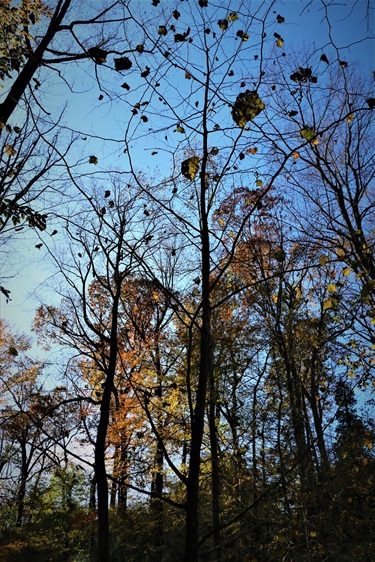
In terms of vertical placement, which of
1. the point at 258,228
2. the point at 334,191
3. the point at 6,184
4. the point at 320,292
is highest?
the point at 258,228

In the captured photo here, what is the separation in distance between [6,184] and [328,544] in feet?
25.5

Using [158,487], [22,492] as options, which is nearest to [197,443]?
[158,487]

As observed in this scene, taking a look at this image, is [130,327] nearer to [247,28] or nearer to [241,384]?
[241,384]

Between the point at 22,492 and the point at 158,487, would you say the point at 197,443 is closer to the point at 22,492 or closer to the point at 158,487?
the point at 158,487

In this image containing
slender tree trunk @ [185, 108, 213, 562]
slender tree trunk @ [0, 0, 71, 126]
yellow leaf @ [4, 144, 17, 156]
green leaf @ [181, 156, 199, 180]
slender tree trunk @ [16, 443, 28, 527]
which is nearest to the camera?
slender tree trunk @ [185, 108, 213, 562]

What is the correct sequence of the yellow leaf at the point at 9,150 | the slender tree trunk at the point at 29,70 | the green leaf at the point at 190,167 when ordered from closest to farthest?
the green leaf at the point at 190,167, the slender tree trunk at the point at 29,70, the yellow leaf at the point at 9,150

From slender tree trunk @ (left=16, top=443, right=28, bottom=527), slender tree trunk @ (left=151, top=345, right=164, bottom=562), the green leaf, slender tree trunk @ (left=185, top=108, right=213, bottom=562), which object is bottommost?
slender tree trunk @ (left=185, top=108, right=213, bottom=562)

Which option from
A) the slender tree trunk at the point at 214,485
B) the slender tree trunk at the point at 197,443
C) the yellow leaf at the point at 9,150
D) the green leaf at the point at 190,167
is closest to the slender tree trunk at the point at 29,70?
the yellow leaf at the point at 9,150

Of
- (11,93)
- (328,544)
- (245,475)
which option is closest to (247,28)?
(11,93)

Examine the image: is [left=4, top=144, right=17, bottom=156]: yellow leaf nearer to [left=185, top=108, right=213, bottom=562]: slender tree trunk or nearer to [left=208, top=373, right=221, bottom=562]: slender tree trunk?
[left=185, top=108, right=213, bottom=562]: slender tree trunk

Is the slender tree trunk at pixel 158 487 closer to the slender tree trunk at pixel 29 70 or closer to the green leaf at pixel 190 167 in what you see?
the slender tree trunk at pixel 29 70

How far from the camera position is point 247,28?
2.37 meters

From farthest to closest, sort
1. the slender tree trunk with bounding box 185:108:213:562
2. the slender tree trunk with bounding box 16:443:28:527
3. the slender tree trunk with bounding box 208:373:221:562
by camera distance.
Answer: the slender tree trunk with bounding box 16:443:28:527 → the slender tree trunk with bounding box 208:373:221:562 → the slender tree trunk with bounding box 185:108:213:562

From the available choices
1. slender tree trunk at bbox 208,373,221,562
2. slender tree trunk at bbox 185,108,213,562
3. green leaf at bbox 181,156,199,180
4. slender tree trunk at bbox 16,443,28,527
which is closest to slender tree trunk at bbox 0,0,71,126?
green leaf at bbox 181,156,199,180
